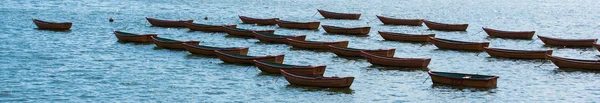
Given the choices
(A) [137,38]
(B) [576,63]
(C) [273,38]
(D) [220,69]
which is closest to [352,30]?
(C) [273,38]

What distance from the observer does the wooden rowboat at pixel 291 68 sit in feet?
147

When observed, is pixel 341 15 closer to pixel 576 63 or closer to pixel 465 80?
pixel 576 63

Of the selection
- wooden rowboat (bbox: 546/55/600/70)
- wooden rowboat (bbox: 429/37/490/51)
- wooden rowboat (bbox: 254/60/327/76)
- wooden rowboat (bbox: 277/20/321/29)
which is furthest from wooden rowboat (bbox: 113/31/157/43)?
wooden rowboat (bbox: 546/55/600/70)

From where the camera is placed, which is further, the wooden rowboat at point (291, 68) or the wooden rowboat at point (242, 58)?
the wooden rowboat at point (242, 58)

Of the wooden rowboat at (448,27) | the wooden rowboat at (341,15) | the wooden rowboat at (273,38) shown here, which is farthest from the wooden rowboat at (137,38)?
the wooden rowboat at (341,15)

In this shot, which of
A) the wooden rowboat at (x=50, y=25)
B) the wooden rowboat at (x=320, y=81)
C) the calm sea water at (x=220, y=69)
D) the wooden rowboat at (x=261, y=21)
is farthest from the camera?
the wooden rowboat at (x=261, y=21)

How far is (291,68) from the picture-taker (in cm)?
4494

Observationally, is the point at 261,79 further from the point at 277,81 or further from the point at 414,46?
the point at 414,46

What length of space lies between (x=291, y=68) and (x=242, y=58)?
458 centimetres

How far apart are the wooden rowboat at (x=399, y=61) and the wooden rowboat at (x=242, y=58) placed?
15.8 feet

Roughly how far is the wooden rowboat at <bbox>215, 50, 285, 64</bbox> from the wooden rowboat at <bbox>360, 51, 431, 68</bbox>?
4.82m

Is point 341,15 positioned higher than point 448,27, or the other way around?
point 448,27

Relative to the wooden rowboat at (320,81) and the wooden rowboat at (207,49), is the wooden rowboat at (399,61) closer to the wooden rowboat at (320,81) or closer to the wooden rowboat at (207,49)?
the wooden rowboat at (207,49)

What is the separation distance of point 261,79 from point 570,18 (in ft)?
193
